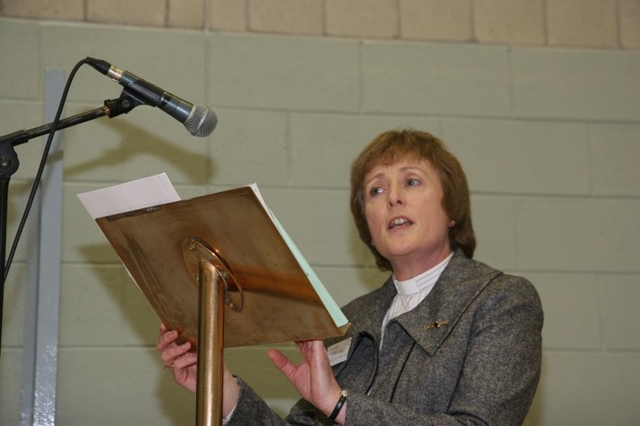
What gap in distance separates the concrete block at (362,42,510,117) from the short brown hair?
730mm

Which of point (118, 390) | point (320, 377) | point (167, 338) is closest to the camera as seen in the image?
point (320, 377)

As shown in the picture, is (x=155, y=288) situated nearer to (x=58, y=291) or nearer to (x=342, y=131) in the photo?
(x=58, y=291)

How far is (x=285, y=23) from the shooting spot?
309 centimetres

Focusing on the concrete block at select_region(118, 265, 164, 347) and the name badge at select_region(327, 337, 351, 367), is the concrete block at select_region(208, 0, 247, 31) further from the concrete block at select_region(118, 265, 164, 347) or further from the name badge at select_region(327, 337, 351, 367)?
the name badge at select_region(327, 337, 351, 367)

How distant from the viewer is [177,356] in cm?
202

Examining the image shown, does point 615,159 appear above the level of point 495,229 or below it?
above

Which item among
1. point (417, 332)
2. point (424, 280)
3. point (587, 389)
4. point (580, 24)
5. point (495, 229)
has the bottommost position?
point (587, 389)

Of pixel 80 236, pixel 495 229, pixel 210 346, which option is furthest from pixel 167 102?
pixel 495 229

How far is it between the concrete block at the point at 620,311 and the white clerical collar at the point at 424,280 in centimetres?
100

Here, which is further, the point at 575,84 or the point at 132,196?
the point at 575,84

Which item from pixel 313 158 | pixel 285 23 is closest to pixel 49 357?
pixel 313 158

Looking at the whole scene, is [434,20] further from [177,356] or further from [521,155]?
[177,356]

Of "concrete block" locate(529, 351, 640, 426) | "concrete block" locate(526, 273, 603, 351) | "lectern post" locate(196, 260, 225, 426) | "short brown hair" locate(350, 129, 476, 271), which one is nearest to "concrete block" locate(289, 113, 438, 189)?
"short brown hair" locate(350, 129, 476, 271)

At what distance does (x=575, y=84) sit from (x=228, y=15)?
4.07 feet
